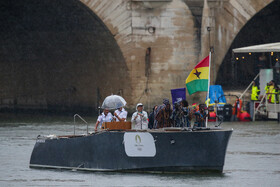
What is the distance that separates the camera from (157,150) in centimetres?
1686

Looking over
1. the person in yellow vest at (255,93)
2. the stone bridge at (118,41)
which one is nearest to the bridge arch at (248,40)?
the stone bridge at (118,41)

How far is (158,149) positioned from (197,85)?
7.13 feet

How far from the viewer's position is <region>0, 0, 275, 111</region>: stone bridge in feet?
115

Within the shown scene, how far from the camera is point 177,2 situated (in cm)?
3500

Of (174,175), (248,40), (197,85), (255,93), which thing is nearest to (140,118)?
(197,85)

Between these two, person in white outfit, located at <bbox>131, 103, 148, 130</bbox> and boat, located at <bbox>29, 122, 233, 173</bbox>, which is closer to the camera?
boat, located at <bbox>29, 122, 233, 173</bbox>

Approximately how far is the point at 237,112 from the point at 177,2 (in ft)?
17.2

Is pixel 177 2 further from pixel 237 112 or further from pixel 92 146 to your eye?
pixel 92 146

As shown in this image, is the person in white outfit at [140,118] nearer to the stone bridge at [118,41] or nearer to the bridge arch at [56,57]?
the stone bridge at [118,41]

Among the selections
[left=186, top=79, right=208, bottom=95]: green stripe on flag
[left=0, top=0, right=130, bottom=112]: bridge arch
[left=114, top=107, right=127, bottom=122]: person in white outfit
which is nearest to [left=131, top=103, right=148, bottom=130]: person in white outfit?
[left=114, top=107, right=127, bottom=122]: person in white outfit

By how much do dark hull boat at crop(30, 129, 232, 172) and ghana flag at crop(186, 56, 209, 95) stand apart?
1.74m

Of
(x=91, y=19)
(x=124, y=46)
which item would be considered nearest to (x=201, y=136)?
(x=124, y=46)

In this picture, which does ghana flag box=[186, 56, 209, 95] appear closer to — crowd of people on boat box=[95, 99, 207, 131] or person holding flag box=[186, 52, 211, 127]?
person holding flag box=[186, 52, 211, 127]

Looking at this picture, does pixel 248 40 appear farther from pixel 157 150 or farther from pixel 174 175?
pixel 157 150
